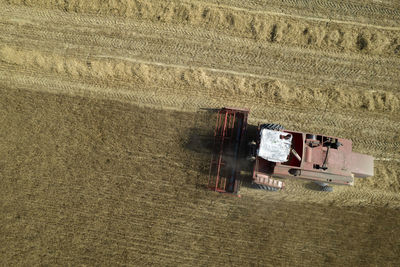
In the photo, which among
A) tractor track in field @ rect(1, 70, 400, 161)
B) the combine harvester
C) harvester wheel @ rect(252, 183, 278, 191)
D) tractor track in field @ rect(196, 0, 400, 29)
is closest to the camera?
the combine harvester

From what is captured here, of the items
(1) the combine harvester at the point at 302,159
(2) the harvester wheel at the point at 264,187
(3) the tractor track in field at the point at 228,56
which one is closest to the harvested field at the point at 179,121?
(3) the tractor track in field at the point at 228,56

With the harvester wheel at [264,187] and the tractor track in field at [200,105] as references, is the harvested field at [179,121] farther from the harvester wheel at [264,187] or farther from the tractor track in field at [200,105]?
the harvester wheel at [264,187]

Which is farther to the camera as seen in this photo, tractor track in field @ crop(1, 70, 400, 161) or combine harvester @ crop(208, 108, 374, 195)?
tractor track in field @ crop(1, 70, 400, 161)

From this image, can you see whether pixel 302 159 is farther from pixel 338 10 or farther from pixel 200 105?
pixel 338 10

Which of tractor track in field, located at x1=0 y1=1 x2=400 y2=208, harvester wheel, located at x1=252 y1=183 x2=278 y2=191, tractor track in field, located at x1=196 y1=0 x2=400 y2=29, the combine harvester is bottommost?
harvester wheel, located at x1=252 y1=183 x2=278 y2=191

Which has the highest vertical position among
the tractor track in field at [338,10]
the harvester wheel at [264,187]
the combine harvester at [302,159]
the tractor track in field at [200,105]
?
the tractor track in field at [338,10]

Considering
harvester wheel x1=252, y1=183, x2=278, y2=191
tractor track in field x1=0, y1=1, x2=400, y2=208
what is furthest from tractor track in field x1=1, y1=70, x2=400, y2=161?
harvester wheel x1=252, y1=183, x2=278, y2=191

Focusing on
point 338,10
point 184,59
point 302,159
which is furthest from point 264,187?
point 338,10

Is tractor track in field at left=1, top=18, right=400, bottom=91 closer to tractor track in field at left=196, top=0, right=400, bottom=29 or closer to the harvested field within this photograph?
the harvested field
